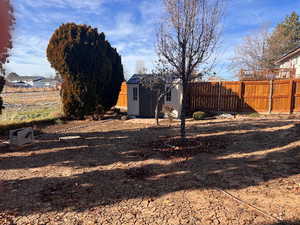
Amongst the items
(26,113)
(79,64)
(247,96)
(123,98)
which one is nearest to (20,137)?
(79,64)

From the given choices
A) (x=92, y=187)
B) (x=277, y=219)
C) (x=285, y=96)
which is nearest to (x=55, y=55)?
(x=92, y=187)

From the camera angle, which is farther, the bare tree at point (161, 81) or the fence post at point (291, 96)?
the fence post at point (291, 96)

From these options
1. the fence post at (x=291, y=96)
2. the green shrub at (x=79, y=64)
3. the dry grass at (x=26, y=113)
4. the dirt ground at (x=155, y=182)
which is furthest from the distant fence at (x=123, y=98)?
the fence post at (x=291, y=96)

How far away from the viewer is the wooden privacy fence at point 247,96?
11.0 m

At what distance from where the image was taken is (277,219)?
2.50 metres

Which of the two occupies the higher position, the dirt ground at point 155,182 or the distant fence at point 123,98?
the distant fence at point 123,98

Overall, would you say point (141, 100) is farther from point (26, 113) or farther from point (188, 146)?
point (26, 113)

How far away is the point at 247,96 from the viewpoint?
38.7 feet

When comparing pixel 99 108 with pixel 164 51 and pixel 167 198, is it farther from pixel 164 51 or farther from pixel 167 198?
→ pixel 167 198

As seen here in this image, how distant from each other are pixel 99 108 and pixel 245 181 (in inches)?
385

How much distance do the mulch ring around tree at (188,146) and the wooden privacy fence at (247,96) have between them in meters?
6.32

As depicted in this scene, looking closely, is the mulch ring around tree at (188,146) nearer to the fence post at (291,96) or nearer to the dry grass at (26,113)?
the dry grass at (26,113)

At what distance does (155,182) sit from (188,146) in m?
2.43

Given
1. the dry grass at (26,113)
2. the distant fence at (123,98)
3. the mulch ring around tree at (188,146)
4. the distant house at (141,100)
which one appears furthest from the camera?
the distant fence at (123,98)
